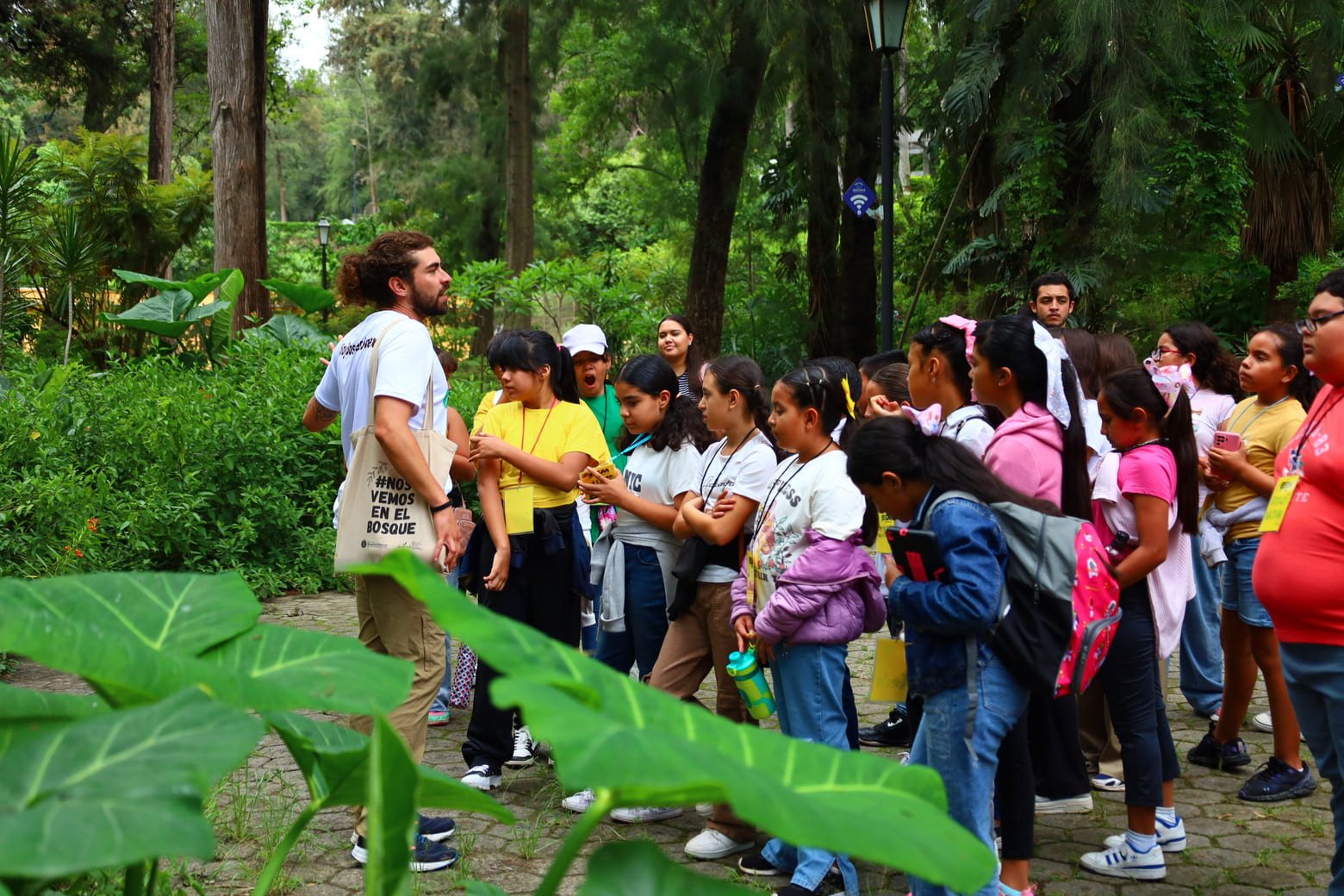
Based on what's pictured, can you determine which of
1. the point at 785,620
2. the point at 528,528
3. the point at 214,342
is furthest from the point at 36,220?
the point at 785,620

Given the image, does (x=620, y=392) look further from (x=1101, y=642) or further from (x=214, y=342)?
(x=214, y=342)

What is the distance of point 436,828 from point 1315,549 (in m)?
2.92

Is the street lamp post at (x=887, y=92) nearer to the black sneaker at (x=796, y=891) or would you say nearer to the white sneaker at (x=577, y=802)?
the white sneaker at (x=577, y=802)

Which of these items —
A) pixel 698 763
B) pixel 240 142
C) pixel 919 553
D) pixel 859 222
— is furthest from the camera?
pixel 859 222

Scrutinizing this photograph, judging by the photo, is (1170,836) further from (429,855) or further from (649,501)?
(429,855)

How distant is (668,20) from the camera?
44.8ft

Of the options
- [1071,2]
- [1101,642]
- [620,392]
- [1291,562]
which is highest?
[1071,2]

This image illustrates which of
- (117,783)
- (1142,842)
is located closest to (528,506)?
(1142,842)

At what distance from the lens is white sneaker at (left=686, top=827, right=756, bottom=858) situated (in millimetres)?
3963

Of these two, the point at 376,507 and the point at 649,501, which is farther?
the point at 649,501

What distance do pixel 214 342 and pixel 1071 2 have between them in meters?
9.04

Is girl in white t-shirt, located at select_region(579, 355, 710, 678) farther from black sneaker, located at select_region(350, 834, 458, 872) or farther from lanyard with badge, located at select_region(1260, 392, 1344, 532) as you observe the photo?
lanyard with badge, located at select_region(1260, 392, 1344, 532)

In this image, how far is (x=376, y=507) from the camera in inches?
148

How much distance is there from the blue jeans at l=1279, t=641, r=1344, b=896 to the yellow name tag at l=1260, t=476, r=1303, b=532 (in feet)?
1.05
